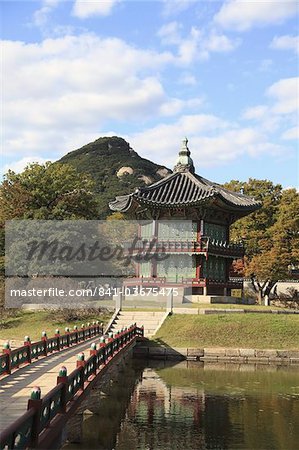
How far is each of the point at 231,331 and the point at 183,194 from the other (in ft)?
52.5

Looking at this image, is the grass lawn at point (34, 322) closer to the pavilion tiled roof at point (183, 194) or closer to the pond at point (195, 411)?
the pond at point (195, 411)

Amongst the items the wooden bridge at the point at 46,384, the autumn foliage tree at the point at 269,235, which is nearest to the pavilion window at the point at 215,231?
the autumn foliage tree at the point at 269,235

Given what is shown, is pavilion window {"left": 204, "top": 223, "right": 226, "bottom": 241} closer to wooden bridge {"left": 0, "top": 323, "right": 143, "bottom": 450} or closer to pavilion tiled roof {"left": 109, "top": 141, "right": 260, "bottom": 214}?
pavilion tiled roof {"left": 109, "top": 141, "right": 260, "bottom": 214}

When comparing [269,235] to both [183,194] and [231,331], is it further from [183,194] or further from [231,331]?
[231,331]

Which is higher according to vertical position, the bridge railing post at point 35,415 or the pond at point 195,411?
the bridge railing post at point 35,415

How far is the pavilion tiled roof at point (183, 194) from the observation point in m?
46.1

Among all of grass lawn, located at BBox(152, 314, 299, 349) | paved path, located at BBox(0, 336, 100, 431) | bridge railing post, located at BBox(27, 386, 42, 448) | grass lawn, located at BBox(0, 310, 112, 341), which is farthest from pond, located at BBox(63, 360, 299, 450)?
grass lawn, located at BBox(0, 310, 112, 341)

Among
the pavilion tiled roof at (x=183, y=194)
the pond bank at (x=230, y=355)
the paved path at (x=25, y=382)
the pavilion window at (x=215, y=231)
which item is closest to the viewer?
the paved path at (x=25, y=382)

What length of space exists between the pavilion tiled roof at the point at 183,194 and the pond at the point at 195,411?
19074mm

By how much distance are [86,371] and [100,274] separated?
121 feet

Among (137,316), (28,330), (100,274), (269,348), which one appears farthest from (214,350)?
(100,274)

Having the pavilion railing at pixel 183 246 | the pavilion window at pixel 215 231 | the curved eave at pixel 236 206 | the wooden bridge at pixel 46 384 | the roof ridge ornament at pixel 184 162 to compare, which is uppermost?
the roof ridge ornament at pixel 184 162

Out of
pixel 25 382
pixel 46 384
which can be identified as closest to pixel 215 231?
pixel 25 382

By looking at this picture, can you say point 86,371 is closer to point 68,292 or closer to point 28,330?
point 28,330
